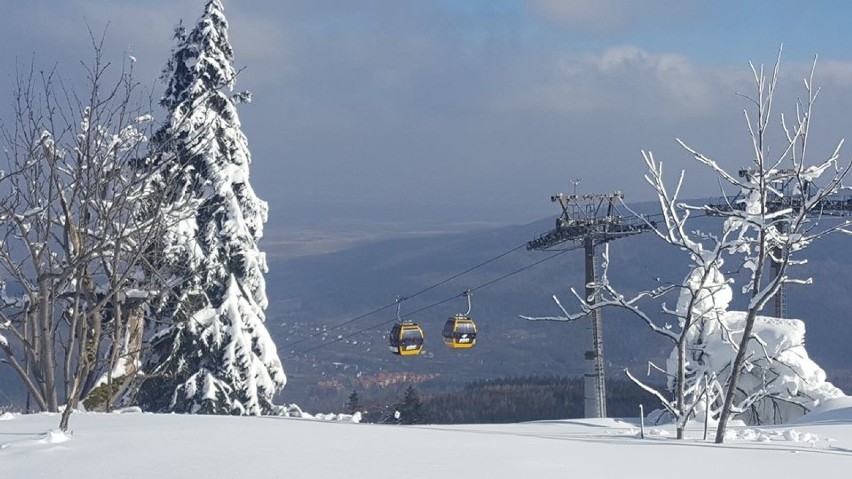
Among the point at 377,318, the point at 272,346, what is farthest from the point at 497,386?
the point at 377,318

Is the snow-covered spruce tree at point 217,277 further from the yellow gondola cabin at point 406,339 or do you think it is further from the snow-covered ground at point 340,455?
the snow-covered ground at point 340,455

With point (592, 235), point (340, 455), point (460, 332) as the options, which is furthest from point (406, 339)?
point (340, 455)

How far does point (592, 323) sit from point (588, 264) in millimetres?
1721

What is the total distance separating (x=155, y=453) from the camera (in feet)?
20.1

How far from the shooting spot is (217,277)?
2158 centimetres

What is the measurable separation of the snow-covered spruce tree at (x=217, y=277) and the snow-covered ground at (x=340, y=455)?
13024mm

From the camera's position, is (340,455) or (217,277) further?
(217,277)

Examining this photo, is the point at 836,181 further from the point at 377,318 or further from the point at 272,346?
the point at 377,318

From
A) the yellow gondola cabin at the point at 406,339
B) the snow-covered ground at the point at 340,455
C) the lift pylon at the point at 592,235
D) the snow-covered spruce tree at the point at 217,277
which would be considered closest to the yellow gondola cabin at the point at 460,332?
the yellow gondola cabin at the point at 406,339

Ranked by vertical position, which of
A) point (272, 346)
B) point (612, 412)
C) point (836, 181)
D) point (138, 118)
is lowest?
point (612, 412)

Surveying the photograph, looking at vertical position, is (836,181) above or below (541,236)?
below

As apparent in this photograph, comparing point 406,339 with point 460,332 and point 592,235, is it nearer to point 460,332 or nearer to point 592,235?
point 460,332

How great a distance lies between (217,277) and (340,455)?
16.1 m

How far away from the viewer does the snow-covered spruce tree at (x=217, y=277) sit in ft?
68.8
